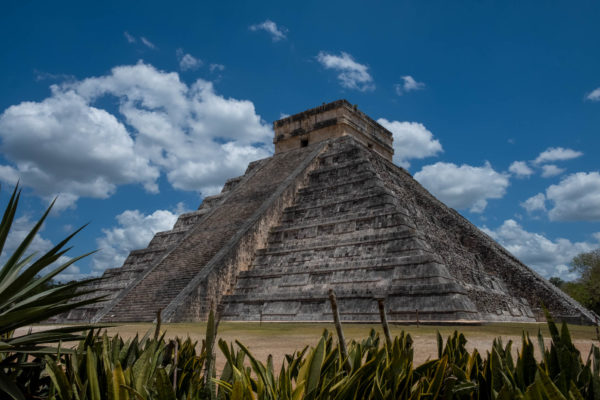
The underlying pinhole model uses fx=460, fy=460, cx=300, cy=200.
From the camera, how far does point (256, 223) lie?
14320mm

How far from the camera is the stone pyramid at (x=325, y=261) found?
10836 millimetres

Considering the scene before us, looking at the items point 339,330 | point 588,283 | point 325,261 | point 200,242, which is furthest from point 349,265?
point 588,283

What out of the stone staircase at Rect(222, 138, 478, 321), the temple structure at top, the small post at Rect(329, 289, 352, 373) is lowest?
→ the small post at Rect(329, 289, 352, 373)

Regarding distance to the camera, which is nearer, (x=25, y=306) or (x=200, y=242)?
(x=25, y=306)

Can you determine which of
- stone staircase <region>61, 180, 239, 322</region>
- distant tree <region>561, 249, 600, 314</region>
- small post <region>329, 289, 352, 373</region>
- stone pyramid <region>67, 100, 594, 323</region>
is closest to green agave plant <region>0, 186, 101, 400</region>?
small post <region>329, 289, 352, 373</region>

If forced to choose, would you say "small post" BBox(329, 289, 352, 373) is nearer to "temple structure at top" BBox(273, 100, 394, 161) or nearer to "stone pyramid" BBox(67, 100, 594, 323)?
"stone pyramid" BBox(67, 100, 594, 323)

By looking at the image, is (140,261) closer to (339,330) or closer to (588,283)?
(339,330)

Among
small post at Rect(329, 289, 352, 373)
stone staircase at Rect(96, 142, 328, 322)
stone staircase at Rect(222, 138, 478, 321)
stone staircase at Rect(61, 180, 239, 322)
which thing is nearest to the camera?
small post at Rect(329, 289, 352, 373)

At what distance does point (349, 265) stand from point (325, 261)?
80 cm

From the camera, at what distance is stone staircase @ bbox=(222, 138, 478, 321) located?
10.3m

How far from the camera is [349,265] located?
38.8ft

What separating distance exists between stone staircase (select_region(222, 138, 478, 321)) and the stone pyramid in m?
0.03

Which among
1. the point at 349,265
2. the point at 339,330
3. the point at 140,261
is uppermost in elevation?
the point at 140,261

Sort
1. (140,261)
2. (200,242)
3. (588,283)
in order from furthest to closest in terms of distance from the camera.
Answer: (588,283) < (140,261) < (200,242)
